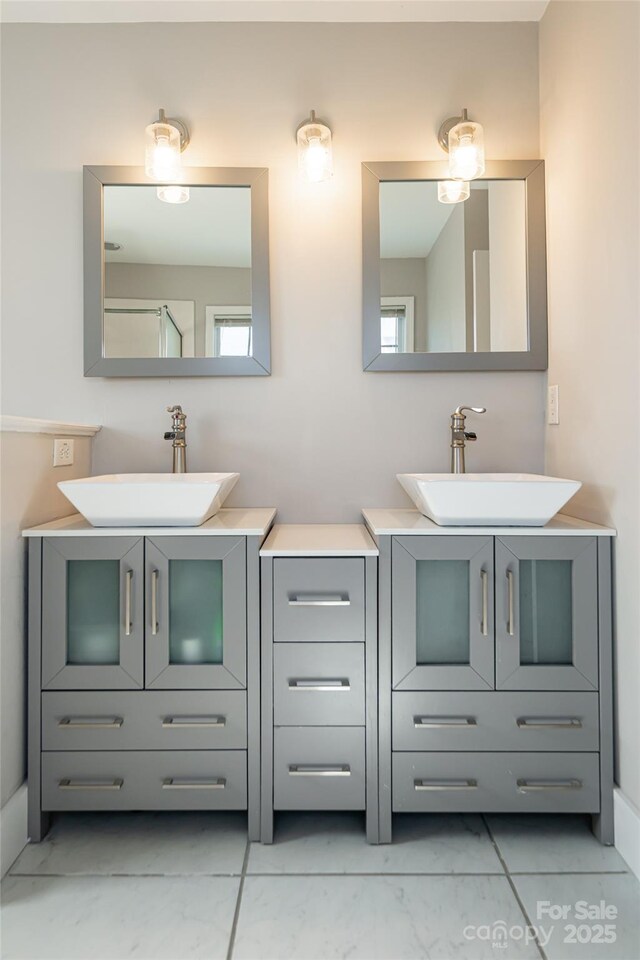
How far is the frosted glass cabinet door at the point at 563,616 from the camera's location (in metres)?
1.52

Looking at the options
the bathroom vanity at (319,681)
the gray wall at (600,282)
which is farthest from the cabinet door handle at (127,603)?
the gray wall at (600,282)

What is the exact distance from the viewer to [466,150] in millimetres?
1933

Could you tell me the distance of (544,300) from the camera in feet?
6.52

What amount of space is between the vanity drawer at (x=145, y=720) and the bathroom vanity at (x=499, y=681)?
408 millimetres

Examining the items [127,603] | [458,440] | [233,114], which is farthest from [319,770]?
[233,114]

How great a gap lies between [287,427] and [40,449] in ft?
2.61

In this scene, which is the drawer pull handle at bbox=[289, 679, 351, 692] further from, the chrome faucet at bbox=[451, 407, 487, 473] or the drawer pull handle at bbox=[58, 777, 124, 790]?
the chrome faucet at bbox=[451, 407, 487, 473]

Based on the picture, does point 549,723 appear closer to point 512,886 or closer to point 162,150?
point 512,886

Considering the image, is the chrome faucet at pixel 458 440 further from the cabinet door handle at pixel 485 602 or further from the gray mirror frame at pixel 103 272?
the gray mirror frame at pixel 103 272

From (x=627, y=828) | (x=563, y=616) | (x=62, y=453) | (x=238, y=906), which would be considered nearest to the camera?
(x=238, y=906)

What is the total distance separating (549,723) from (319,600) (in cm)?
69

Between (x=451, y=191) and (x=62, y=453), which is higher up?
(x=451, y=191)

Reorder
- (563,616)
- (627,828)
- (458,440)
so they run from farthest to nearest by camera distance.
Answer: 1. (458,440)
2. (563,616)
3. (627,828)

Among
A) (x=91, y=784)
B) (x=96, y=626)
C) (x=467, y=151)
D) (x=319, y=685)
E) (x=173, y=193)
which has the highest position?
(x=467, y=151)
